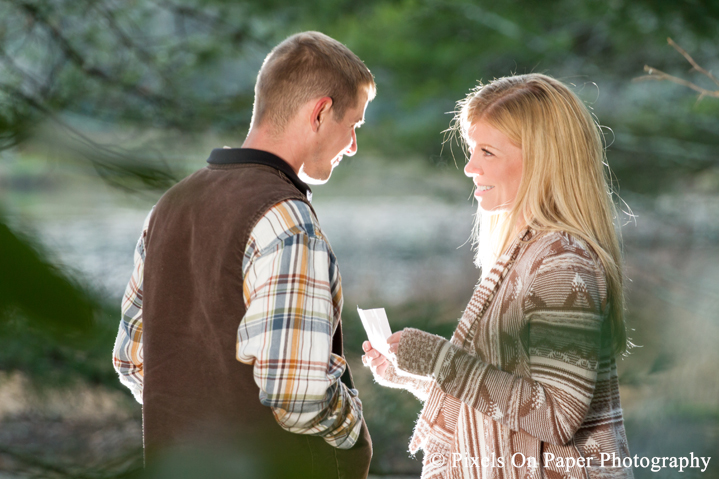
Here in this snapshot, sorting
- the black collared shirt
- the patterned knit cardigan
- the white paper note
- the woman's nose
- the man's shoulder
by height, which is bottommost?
the patterned knit cardigan

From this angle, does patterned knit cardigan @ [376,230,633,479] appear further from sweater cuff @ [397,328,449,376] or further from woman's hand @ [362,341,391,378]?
woman's hand @ [362,341,391,378]

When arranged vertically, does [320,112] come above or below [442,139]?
below

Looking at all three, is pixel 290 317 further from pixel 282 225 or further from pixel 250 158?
pixel 250 158

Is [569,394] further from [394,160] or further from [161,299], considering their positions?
[394,160]

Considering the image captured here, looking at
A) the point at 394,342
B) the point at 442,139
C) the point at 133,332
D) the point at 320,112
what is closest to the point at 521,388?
the point at 394,342

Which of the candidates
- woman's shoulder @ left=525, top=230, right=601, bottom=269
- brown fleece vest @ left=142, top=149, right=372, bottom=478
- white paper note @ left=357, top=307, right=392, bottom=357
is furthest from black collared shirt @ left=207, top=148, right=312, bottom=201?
woman's shoulder @ left=525, top=230, right=601, bottom=269

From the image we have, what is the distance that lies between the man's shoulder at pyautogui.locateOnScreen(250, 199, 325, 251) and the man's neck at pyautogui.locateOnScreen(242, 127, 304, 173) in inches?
5.6

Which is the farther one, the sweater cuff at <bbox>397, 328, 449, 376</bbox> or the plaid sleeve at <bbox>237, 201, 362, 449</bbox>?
the sweater cuff at <bbox>397, 328, 449, 376</bbox>

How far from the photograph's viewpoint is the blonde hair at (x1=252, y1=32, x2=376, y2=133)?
1038mm

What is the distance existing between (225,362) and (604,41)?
2656 millimetres

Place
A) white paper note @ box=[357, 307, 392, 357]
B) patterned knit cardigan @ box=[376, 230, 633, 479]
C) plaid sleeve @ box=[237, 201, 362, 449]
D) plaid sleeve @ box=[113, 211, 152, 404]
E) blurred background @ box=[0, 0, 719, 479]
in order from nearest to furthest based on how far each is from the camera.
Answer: plaid sleeve @ box=[237, 201, 362, 449] < patterned knit cardigan @ box=[376, 230, 633, 479] < plaid sleeve @ box=[113, 211, 152, 404] < white paper note @ box=[357, 307, 392, 357] < blurred background @ box=[0, 0, 719, 479]

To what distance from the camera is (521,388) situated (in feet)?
3.40

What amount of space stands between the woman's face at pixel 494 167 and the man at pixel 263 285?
0.29m

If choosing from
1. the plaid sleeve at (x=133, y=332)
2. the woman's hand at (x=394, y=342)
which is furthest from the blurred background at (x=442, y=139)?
the woman's hand at (x=394, y=342)
